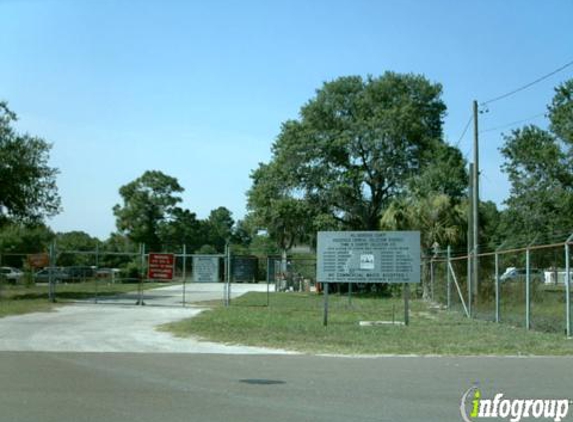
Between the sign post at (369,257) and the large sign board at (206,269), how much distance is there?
938 centimetres

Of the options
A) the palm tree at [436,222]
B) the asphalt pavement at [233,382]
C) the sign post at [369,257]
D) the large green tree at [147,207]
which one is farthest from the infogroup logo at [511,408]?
the large green tree at [147,207]

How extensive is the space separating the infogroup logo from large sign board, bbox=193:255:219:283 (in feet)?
69.2

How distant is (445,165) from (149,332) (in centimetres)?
3043

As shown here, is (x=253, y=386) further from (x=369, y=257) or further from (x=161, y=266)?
(x=161, y=266)

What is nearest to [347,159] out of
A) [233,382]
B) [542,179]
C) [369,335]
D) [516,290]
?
[542,179]

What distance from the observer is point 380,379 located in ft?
34.9

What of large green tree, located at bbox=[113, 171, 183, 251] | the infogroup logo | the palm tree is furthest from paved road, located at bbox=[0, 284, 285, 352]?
large green tree, located at bbox=[113, 171, 183, 251]

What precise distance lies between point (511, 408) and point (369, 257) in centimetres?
1259

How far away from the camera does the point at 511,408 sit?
8492mm

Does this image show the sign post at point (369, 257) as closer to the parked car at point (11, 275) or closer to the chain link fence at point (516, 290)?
the chain link fence at point (516, 290)

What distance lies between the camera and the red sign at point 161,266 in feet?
97.3

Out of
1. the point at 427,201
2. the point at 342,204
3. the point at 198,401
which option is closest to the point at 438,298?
the point at 427,201

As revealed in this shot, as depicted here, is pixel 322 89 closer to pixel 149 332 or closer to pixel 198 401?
pixel 149 332

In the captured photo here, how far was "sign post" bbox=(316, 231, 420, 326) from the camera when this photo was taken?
68.5 ft
